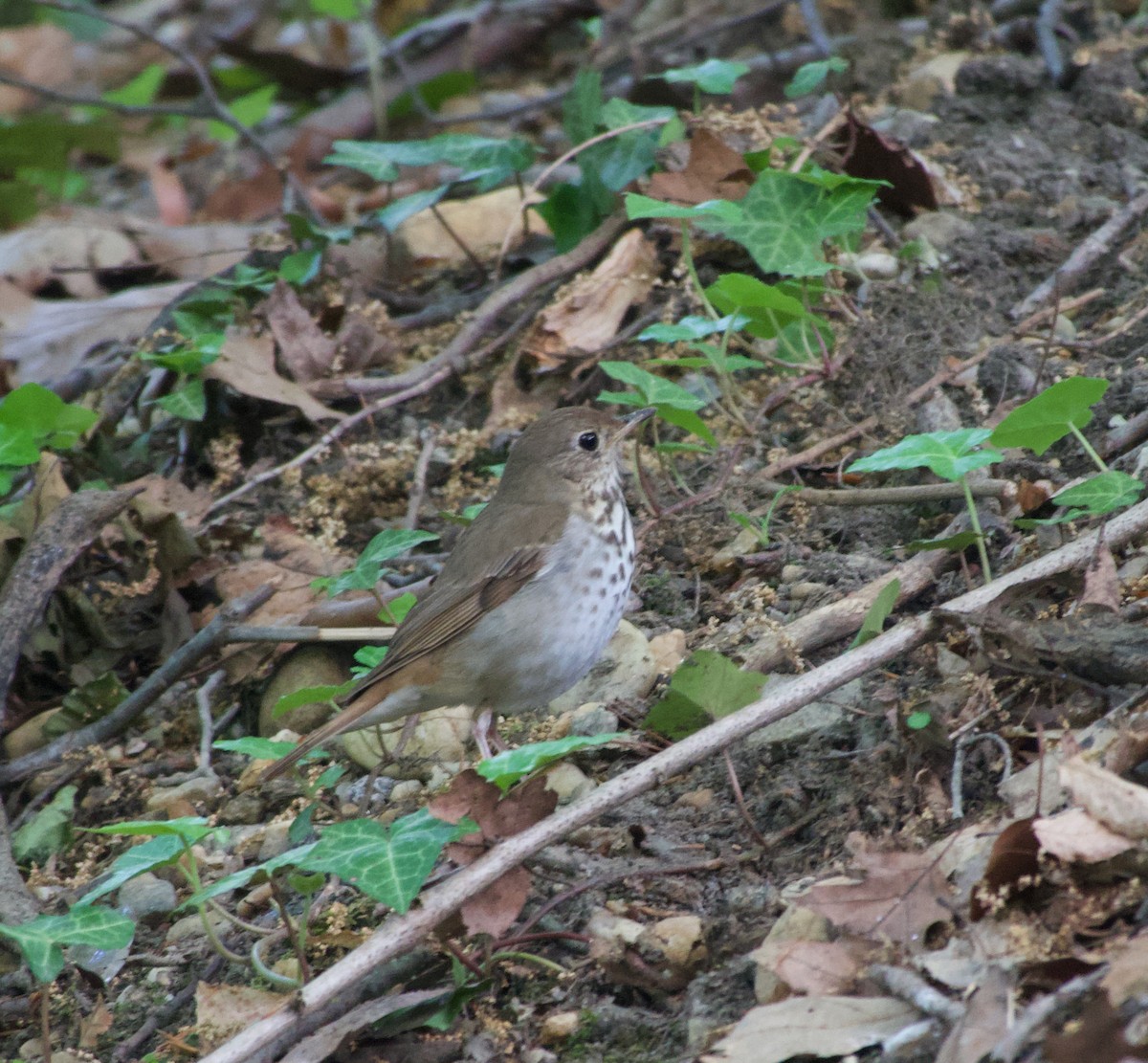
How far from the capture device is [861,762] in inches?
113

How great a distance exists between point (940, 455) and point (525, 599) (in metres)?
1.17

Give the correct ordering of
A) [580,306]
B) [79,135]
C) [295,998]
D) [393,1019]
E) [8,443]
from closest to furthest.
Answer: [295,998] → [393,1019] → [8,443] → [580,306] → [79,135]

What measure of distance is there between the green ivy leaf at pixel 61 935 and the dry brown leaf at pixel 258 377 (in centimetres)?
229

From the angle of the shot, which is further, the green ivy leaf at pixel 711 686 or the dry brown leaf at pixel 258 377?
the dry brown leaf at pixel 258 377

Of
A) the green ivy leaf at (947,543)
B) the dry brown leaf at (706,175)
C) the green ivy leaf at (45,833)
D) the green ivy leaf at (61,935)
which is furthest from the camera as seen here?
the dry brown leaf at (706,175)

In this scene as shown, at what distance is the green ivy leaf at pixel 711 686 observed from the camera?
2.94 metres

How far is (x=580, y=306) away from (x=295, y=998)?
2766 millimetres

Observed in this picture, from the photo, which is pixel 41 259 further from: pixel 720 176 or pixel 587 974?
pixel 587 974

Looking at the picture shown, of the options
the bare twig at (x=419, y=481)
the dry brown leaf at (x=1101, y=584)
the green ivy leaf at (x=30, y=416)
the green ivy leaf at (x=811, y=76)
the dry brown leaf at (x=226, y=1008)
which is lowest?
the bare twig at (x=419, y=481)

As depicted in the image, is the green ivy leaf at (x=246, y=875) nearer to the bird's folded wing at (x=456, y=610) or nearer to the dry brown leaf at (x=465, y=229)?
the bird's folded wing at (x=456, y=610)

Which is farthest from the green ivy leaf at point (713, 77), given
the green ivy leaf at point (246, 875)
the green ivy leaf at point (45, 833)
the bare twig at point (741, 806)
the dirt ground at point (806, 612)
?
the green ivy leaf at point (246, 875)

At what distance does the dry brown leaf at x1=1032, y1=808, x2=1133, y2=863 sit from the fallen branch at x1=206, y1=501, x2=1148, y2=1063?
639 mm

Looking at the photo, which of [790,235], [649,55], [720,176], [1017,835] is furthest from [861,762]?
[649,55]

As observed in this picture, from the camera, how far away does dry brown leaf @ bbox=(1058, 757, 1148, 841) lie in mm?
2148
